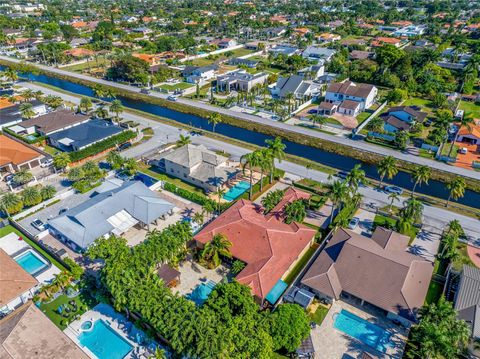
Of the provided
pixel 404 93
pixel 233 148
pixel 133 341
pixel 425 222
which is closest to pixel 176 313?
pixel 133 341

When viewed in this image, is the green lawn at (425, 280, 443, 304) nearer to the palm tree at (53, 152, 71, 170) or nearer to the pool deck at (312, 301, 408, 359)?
the pool deck at (312, 301, 408, 359)

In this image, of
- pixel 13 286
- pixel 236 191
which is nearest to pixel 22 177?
pixel 13 286

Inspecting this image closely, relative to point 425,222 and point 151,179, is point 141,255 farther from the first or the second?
point 425,222

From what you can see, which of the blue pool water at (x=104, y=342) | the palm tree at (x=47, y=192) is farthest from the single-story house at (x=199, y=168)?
the blue pool water at (x=104, y=342)

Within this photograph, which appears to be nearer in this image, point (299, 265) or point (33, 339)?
point (33, 339)

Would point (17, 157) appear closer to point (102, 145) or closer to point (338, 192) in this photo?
point (102, 145)

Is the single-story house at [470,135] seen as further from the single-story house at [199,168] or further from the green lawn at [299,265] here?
the single-story house at [199,168]

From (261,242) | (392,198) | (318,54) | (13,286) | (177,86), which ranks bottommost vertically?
(177,86)
